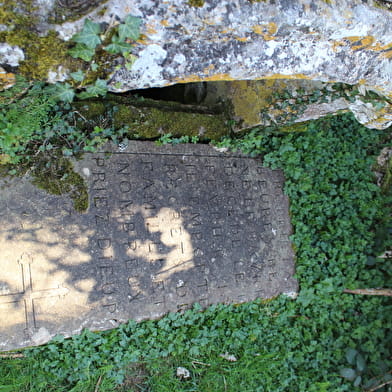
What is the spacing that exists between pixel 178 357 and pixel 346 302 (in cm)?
204

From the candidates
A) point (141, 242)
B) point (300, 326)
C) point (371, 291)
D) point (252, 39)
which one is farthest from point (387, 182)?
point (252, 39)

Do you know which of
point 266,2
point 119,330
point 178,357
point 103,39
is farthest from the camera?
point 178,357

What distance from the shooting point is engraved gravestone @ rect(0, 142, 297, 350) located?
289cm

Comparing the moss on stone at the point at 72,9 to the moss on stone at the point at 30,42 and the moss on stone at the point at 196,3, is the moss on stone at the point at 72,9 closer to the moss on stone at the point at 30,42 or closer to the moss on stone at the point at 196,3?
the moss on stone at the point at 30,42

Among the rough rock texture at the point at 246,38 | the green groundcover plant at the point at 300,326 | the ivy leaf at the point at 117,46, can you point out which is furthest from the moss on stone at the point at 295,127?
the ivy leaf at the point at 117,46

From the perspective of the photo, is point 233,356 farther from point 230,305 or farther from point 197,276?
point 197,276

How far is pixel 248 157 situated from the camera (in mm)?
3971

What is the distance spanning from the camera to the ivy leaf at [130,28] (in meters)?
1.89

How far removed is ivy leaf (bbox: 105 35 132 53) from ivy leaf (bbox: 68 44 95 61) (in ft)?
0.28

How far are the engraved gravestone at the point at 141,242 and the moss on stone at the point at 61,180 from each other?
0.17ft

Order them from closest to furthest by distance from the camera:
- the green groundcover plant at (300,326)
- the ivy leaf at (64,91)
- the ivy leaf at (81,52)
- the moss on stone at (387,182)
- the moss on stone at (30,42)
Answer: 1. the moss on stone at (30,42)
2. the ivy leaf at (81,52)
3. the ivy leaf at (64,91)
4. the green groundcover plant at (300,326)
5. the moss on stone at (387,182)

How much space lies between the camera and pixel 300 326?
4.29 metres

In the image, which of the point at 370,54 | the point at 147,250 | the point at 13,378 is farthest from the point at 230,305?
the point at 370,54

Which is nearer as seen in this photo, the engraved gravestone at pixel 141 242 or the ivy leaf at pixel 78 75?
the ivy leaf at pixel 78 75
